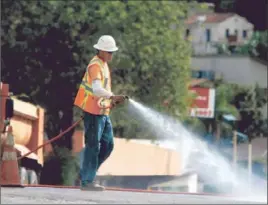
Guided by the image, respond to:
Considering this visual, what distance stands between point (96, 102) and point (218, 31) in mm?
78990

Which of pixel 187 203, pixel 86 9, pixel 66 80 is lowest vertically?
pixel 187 203

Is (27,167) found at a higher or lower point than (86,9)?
lower

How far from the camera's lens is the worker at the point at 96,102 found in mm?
12414

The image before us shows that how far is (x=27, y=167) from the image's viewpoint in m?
20.1

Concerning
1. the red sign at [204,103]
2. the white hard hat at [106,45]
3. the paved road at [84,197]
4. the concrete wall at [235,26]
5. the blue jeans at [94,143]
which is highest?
the concrete wall at [235,26]

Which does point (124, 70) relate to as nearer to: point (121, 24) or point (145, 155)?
point (121, 24)

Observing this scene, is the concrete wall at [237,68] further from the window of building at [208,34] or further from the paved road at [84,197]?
the paved road at [84,197]

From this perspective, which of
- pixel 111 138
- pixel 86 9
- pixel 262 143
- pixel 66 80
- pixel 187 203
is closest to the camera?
pixel 187 203

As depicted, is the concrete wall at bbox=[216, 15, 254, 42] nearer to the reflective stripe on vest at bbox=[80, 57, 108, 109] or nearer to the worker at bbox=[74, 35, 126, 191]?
the worker at bbox=[74, 35, 126, 191]

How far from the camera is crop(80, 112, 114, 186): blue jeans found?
1262 cm

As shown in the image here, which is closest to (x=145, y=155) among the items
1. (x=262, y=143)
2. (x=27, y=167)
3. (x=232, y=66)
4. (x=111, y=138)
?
(x=27, y=167)

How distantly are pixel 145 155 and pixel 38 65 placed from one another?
5.69 meters

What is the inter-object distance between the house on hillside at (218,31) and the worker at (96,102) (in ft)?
226

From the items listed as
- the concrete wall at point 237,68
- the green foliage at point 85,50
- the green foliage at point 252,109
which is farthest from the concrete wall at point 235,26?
the green foliage at point 85,50
